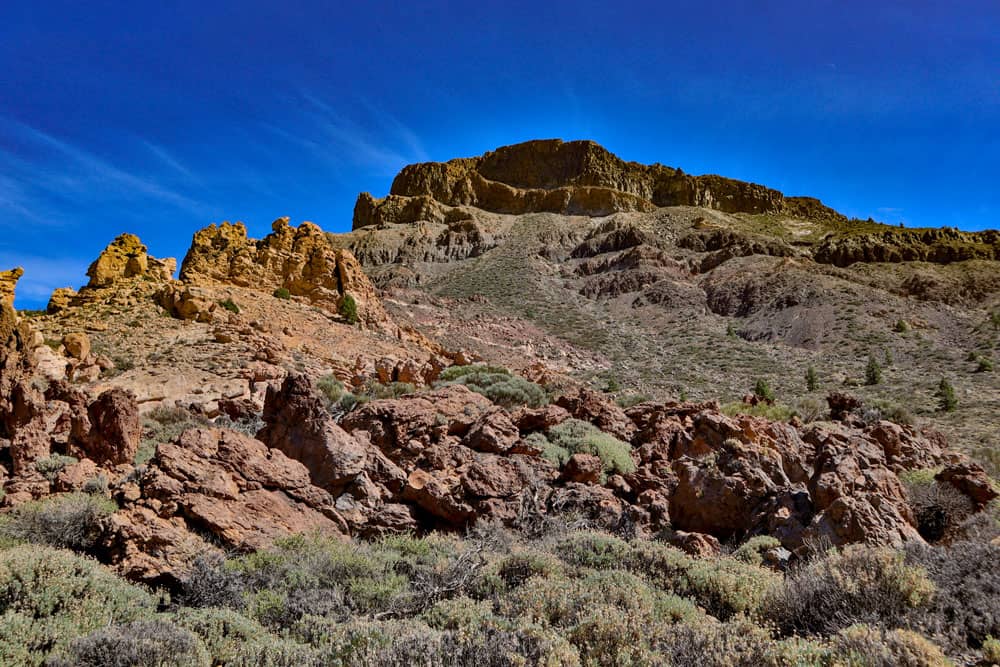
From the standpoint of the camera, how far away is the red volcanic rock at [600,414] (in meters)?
Result: 11.0

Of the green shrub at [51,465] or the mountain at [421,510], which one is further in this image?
the green shrub at [51,465]

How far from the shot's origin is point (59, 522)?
17.1ft

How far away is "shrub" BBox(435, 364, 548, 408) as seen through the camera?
45.4 feet

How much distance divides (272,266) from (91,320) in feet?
24.5

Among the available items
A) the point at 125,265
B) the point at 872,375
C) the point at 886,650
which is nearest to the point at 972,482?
the point at 886,650

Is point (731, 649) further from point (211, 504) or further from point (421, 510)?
point (211, 504)

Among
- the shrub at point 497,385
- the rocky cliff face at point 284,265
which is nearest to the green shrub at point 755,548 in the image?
the shrub at point 497,385

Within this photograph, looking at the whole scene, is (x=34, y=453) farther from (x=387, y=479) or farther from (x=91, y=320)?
(x=91, y=320)

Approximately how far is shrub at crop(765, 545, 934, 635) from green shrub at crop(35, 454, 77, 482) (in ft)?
24.8

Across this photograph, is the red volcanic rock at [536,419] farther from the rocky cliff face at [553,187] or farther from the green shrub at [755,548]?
the rocky cliff face at [553,187]

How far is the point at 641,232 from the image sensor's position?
6712 centimetres

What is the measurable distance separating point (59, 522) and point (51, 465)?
1.83m

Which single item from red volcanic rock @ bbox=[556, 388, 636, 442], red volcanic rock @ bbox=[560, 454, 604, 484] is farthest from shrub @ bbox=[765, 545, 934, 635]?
red volcanic rock @ bbox=[556, 388, 636, 442]

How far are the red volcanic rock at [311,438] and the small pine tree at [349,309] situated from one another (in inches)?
596
